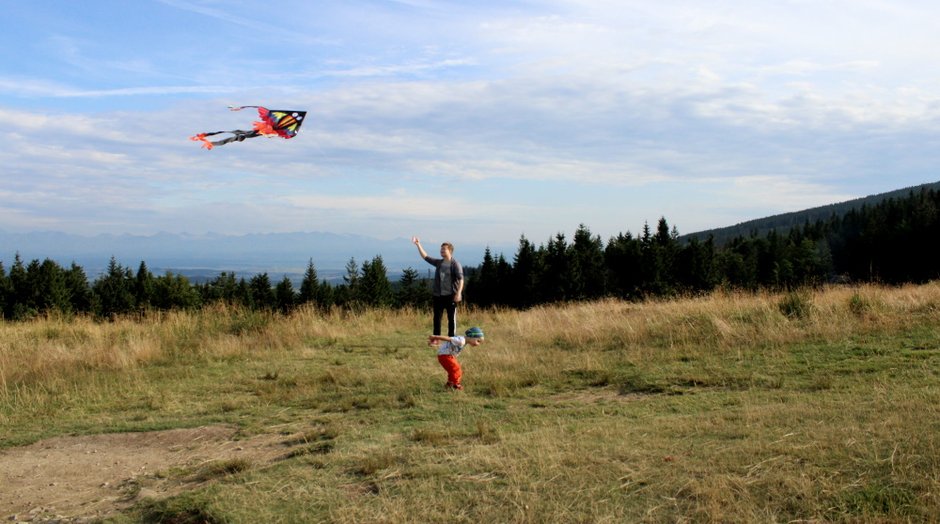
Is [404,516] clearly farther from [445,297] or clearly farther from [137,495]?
[445,297]

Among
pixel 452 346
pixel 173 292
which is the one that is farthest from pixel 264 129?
pixel 173 292

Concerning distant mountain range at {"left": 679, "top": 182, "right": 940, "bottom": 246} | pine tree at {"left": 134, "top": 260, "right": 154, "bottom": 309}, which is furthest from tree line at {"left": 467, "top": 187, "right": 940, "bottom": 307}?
distant mountain range at {"left": 679, "top": 182, "right": 940, "bottom": 246}

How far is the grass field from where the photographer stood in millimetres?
4137

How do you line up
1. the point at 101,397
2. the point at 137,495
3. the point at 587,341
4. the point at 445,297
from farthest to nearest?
the point at 587,341, the point at 445,297, the point at 101,397, the point at 137,495

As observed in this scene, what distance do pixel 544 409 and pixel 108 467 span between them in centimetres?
408

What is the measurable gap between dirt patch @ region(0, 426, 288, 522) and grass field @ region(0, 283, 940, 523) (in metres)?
0.17

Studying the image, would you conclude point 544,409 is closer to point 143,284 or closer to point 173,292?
point 173,292

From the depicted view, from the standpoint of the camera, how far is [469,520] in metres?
3.96

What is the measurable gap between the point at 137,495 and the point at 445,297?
590 centimetres

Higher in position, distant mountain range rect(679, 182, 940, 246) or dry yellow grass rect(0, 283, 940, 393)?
distant mountain range rect(679, 182, 940, 246)

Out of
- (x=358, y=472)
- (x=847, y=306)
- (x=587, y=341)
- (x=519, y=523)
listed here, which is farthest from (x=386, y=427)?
(x=847, y=306)

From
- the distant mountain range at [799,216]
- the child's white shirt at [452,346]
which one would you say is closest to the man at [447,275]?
the child's white shirt at [452,346]

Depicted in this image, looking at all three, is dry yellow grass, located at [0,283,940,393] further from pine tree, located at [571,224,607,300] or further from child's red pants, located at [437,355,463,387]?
pine tree, located at [571,224,607,300]

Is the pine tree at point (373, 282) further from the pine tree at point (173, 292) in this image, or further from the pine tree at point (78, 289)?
the pine tree at point (78, 289)
